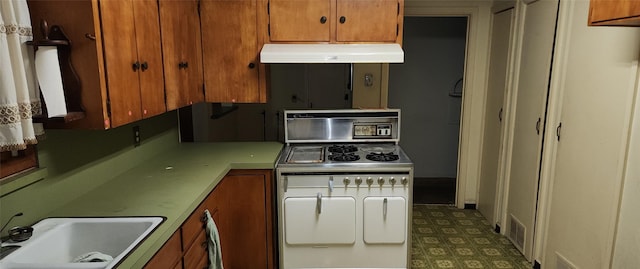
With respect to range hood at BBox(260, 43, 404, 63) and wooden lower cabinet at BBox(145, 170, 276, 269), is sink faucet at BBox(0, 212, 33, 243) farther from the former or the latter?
range hood at BBox(260, 43, 404, 63)

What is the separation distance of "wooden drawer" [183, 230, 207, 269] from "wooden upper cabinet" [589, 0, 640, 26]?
210 centimetres

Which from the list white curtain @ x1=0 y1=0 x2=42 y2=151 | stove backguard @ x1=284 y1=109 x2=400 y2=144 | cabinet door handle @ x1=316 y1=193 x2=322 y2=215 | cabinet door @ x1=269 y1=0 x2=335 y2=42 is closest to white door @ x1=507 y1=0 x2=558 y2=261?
stove backguard @ x1=284 y1=109 x2=400 y2=144

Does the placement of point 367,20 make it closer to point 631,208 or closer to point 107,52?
point 107,52

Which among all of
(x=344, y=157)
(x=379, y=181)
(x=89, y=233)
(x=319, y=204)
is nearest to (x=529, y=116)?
(x=379, y=181)

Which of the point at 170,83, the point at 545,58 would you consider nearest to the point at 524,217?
the point at 545,58

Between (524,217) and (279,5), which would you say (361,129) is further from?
(524,217)

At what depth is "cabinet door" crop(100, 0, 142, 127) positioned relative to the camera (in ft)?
5.16

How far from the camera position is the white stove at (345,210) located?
251 cm

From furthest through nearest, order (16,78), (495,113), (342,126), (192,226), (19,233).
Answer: (495,113) < (342,126) < (192,226) < (19,233) < (16,78)

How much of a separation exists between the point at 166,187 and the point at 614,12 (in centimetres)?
219

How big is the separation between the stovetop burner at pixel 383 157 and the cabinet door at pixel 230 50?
91 cm

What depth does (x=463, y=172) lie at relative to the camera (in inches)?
155

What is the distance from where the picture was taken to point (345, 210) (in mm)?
2547

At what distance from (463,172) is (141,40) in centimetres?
320
